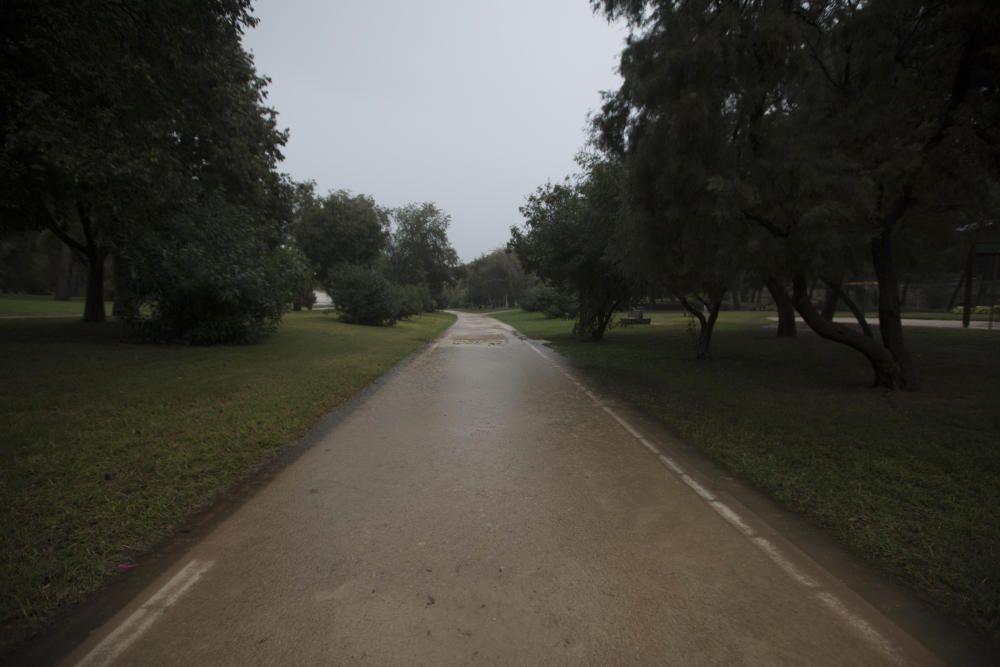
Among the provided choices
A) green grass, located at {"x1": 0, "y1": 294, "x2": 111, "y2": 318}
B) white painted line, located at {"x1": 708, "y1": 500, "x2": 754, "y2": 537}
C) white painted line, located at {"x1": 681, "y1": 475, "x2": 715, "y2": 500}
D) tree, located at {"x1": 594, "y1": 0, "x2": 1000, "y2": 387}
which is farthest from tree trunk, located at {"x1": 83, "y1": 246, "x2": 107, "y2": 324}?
white painted line, located at {"x1": 708, "y1": 500, "x2": 754, "y2": 537}

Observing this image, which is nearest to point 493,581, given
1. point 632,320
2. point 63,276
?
point 632,320

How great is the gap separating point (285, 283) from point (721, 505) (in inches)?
619

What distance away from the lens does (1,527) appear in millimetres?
3574

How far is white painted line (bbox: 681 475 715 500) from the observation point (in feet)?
14.7

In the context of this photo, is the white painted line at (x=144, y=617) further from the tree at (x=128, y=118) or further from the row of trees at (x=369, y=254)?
the row of trees at (x=369, y=254)

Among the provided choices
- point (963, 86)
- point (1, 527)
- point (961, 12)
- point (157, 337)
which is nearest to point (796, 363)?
point (963, 86)

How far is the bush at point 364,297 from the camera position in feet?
97.2

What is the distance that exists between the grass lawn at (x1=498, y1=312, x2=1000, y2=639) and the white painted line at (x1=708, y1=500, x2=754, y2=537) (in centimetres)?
56

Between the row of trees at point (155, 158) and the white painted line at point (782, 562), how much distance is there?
12.2m

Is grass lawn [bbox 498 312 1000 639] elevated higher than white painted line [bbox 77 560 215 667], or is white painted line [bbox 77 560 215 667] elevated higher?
grass lawn [bbox 498 312 1000 639]

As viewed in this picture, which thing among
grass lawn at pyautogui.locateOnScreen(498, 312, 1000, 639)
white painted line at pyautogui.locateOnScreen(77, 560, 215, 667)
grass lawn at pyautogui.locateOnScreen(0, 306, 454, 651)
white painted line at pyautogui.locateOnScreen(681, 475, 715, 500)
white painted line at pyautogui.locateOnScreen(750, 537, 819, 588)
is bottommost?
white painted line at pyautogui.locateOnScreen(77, 560, 215, 667)

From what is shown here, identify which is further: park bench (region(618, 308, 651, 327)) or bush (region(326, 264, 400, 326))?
park bench (region(618, 308, 651, 327))

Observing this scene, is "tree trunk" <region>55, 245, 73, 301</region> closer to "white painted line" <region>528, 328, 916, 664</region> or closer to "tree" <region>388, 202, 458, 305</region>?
"tree" <region>388, 202, 458, 305</region>

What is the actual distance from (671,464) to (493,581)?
3.01 meters
